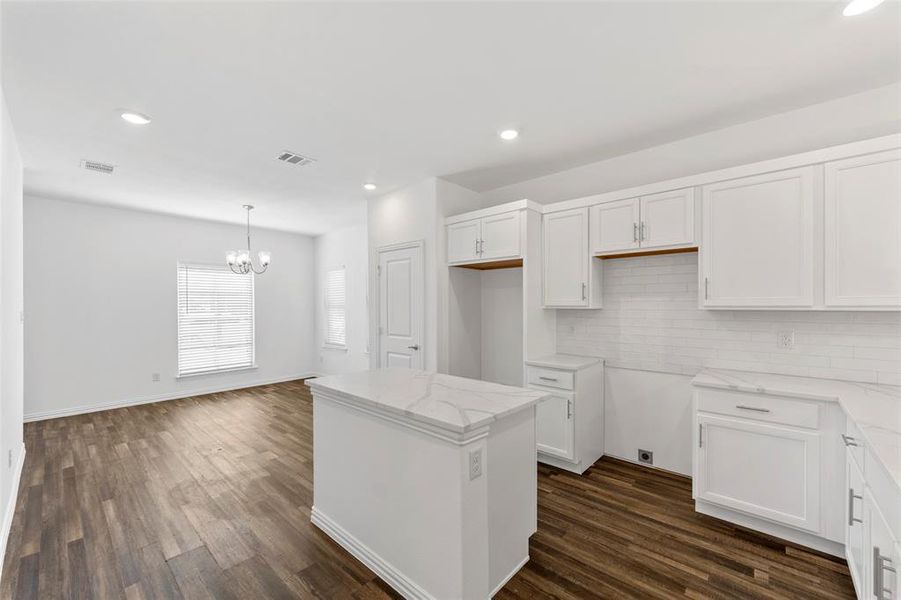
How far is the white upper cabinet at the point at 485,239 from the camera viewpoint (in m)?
3.64

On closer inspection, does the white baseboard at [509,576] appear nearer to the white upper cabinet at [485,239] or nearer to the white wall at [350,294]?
the white upper cabinet at [485,239]

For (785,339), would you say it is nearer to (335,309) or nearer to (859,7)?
(859,7)

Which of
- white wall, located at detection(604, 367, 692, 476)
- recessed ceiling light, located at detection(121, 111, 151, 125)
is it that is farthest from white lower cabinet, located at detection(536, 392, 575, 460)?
recessed ceiling light, located at detection(121, 111, 151, 125)

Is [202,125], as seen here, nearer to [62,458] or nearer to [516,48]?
[516,48]

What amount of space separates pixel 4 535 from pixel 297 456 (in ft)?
6.05

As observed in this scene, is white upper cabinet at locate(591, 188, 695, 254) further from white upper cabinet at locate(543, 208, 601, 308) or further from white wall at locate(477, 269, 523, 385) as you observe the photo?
white wall at locate(477, 269, 523, 385)

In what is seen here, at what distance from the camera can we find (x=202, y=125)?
2871 mm

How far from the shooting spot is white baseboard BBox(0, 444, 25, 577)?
2.27m

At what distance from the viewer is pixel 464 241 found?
13.1 feet

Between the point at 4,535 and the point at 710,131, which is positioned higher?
the point at 710,131

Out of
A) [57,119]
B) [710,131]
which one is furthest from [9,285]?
[710,131]

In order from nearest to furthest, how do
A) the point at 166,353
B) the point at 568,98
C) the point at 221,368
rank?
1. the point at 568,98
2. the point at 166,353
3. the point at 221,368

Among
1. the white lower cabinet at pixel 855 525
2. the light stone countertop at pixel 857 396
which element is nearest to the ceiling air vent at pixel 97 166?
the light stone countertop at pixel 857 396

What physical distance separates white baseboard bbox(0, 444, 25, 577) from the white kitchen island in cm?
177
